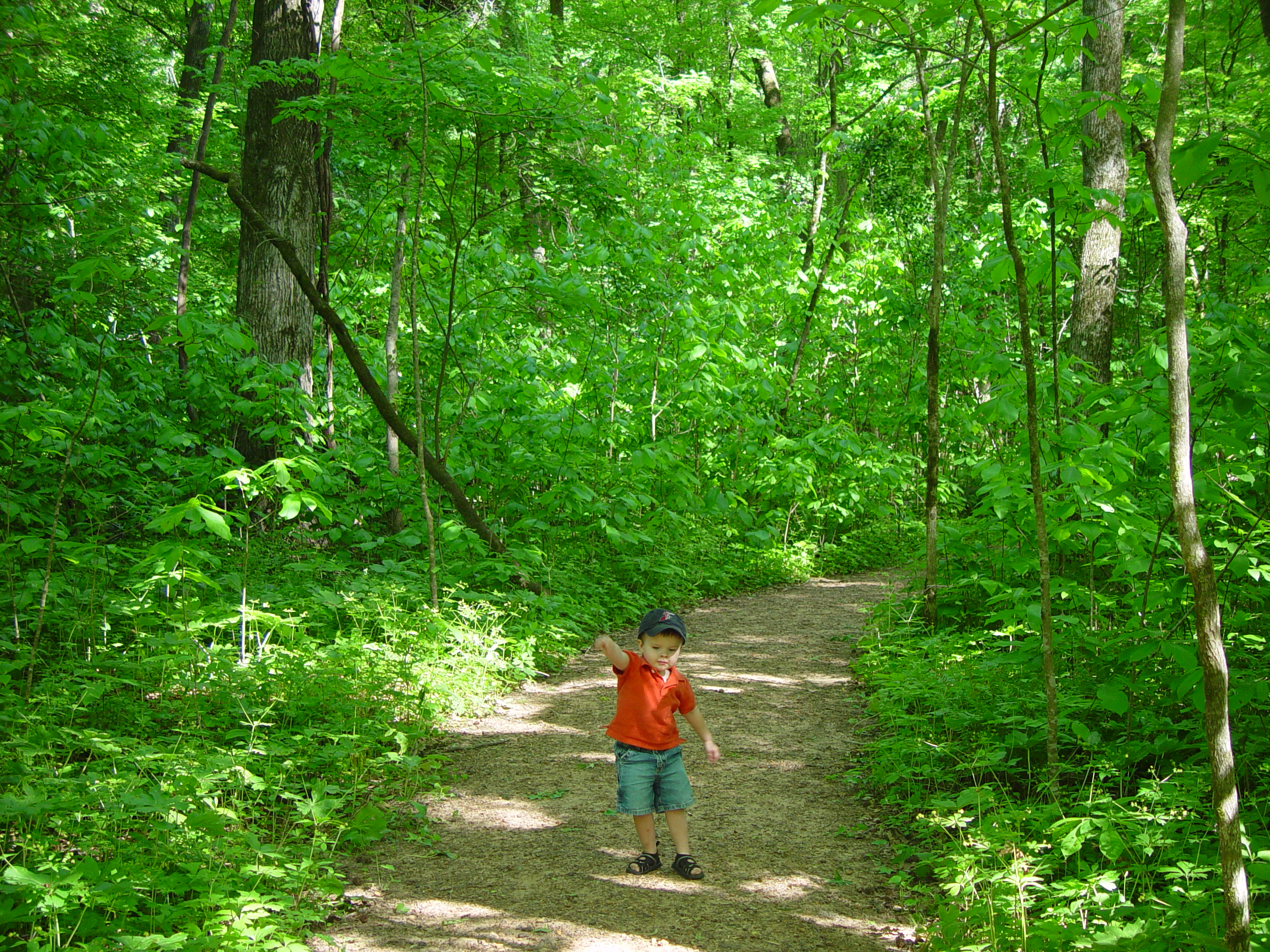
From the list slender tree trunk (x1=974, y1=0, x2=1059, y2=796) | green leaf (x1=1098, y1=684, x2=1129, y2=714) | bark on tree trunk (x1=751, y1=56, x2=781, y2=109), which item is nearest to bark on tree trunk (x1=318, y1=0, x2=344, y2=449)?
slender tree trunk (x1=974, y1=0, x2=1059, y2=796)

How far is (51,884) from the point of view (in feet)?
8.59

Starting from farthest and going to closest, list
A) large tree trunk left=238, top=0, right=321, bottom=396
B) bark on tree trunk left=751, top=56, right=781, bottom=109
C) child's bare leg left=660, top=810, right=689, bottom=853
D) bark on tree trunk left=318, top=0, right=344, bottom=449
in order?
1. bark on tree trunk left=751, top=56, right=781, bottom=109
2. bark on tree trunk left=318, top=0, right=344, bottom=449
3. large tree trunk left=238, top=0, right=321, bottom=396
4. child's bare leg left=660, top=810, right=689, bottom=853

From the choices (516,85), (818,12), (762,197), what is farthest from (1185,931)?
(762,197)

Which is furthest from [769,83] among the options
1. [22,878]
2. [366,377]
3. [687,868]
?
[22,878]

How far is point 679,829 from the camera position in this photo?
3676 mm

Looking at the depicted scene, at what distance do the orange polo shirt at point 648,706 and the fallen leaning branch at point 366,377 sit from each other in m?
3.61

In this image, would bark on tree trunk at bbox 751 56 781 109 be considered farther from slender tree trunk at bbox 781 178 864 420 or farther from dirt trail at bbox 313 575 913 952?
dirt trail at bbox 313 575 913 952

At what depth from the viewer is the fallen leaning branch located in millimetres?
6711

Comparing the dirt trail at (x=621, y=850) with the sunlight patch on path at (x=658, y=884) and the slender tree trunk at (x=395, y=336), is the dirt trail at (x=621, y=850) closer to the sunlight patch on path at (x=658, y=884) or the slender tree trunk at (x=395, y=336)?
the sunlight patch on path at (x=658, y=884)

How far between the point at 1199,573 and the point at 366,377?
6.25 m

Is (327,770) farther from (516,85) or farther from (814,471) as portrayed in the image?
(814,471)

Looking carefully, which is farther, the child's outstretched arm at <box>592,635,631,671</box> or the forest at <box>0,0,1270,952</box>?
the child's outstretched arm at <box>592,635,631,671</box>

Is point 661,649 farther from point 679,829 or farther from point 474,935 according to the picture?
point 474,935

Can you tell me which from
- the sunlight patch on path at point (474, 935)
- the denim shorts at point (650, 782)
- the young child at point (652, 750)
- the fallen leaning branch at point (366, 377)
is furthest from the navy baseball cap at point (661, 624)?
the fallen leaning branch at point (366, 377)
